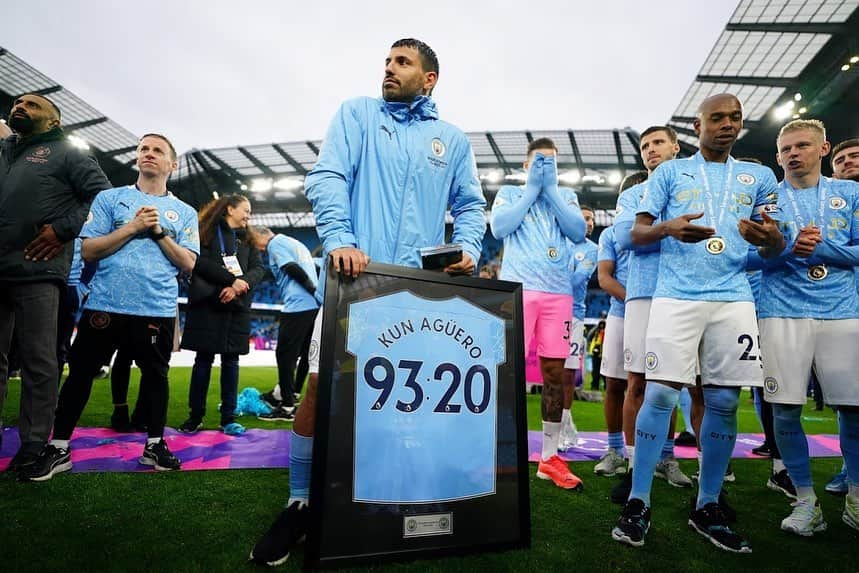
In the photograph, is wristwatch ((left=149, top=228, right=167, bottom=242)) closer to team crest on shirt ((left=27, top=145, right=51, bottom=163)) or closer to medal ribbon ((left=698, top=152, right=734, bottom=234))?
team crest on shirt ((left=27, top=145, right=51, bottom=163))

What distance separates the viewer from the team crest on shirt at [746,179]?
2388mm

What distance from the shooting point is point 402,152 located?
2111 mm

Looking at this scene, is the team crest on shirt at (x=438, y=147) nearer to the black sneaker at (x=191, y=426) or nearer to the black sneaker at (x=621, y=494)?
the black sneaker at (x=621, y=494)

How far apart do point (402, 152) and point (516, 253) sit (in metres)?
1.65

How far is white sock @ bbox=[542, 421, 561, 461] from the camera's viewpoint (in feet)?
9.96

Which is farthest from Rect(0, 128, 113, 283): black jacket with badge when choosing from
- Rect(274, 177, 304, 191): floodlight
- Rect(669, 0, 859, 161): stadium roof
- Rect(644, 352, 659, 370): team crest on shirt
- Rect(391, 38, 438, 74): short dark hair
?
Rect(274, 177, 304, 191): floodlight

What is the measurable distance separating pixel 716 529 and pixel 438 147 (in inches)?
79.8

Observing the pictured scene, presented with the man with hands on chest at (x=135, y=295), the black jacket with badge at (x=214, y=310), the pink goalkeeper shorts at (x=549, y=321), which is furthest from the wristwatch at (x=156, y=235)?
the pink goalkeeper shorts at (x=549, y=321)

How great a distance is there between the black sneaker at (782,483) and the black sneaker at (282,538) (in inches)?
113

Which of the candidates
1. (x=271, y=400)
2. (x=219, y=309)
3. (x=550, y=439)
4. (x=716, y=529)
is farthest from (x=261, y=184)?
(x=716, y=529)

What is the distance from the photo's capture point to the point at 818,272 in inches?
101

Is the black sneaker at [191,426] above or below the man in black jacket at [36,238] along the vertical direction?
below

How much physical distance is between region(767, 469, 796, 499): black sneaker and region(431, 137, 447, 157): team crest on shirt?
9.44 ft

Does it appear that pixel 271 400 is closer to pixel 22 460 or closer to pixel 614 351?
pixel 22 460
